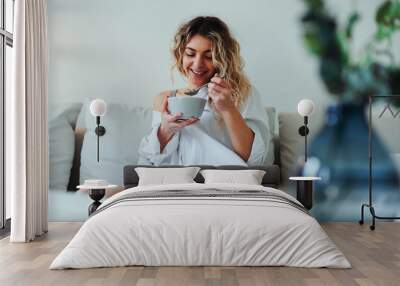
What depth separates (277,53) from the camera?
7.62m

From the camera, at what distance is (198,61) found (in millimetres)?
7512

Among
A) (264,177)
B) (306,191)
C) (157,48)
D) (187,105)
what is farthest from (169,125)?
(306,191)

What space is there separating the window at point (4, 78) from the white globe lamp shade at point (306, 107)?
3.47m

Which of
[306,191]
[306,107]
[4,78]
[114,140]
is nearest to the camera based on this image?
[4,78]

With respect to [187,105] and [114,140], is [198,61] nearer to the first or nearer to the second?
[187,105]

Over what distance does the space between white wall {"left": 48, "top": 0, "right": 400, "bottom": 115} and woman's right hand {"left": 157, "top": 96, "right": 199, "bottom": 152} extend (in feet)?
0.92

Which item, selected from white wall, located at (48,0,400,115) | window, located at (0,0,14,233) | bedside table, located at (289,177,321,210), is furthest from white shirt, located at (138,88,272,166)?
window, located at (0,0,14,233)

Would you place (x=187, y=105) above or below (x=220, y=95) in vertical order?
below

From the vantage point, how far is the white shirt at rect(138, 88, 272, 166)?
744cm

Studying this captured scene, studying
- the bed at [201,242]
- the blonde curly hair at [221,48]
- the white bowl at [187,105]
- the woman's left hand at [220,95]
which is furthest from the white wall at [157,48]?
the bed at [201,242]

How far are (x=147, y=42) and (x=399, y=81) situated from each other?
128 inches

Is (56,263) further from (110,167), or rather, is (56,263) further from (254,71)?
(254,71)

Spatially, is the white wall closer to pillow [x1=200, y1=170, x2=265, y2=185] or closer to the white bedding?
pillow [x1=200, y1=170, x2=265, y2=185]

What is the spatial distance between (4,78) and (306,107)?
11.7ft
